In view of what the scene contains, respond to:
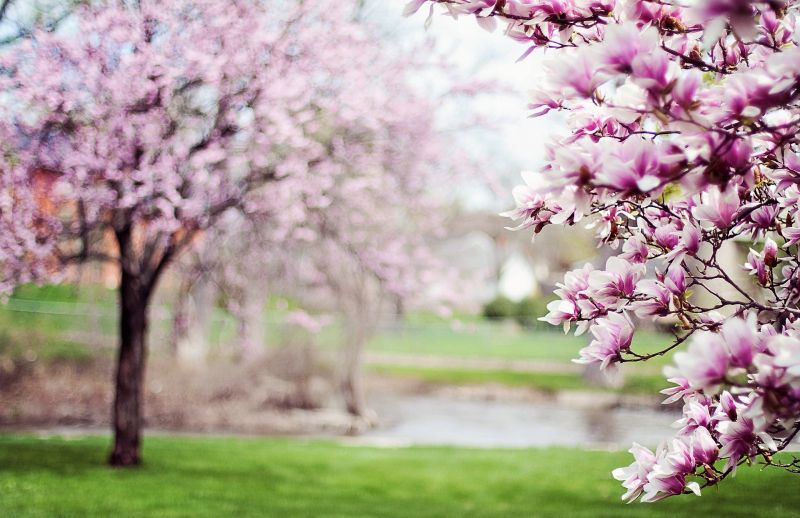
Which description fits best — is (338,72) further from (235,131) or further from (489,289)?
(489,289)

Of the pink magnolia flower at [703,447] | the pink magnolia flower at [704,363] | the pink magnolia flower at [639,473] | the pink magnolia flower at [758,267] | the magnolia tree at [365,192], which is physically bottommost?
the pink magnolia flower at [639,473]

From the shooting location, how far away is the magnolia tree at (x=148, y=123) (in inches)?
252

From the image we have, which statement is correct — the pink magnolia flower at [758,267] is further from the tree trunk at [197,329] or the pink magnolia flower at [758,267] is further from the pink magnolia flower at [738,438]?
the tree trunk at [197,329]

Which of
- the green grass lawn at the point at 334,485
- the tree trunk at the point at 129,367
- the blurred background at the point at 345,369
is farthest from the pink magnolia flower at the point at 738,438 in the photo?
the tree trunk at the point at 129,367

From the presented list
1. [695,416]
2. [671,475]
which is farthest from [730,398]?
[671,475]

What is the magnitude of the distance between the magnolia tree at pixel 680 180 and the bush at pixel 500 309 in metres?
35.3

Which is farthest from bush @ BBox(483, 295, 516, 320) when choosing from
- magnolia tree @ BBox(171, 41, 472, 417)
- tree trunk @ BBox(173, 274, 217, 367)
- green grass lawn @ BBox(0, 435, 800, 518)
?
green grass lawn @ BBox(0, 435, 800, 518)

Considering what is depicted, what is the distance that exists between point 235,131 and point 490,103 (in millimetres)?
3742

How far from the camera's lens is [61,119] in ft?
22.0

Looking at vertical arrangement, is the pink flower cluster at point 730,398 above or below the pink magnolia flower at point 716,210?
below

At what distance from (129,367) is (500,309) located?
101 ft

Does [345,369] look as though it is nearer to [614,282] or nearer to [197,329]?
[197,329]

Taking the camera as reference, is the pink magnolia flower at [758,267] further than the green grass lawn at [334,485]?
No

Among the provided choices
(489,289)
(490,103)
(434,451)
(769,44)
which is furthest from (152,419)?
(489,289)
